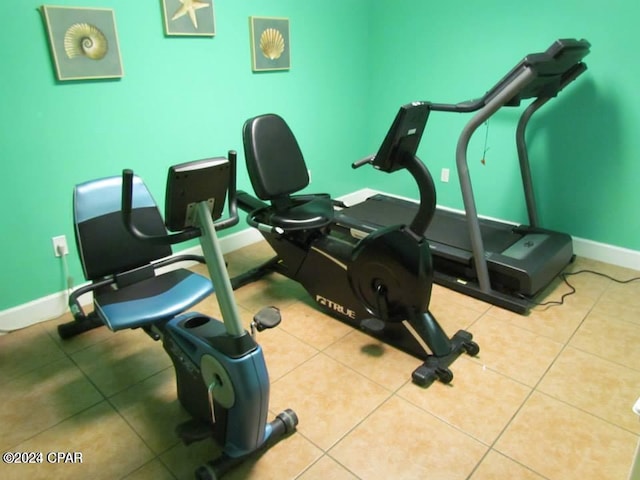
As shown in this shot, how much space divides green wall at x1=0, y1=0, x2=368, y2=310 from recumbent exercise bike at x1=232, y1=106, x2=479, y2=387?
61 centimetres

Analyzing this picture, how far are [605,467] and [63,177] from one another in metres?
2.82

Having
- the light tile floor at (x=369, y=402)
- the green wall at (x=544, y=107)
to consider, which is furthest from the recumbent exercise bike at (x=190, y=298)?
the green wall at (x=544, y=107)

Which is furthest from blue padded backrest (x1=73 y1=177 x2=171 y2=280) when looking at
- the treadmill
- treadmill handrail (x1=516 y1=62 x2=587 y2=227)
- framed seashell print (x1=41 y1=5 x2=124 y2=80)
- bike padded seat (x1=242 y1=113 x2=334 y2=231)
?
treadmill handrail (x1=516 y1=62 x2=587 y2=227)

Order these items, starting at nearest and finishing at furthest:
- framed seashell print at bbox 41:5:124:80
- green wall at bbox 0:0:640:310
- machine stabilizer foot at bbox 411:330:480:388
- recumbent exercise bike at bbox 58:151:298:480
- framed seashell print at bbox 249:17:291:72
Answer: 1. recumbent exercise bike at bbox 58:151:298:480
2. machine stabilizer foot at bbox 411:330:480:388
3. framed seashell print at bbox 41:5:124:80
4. green wall at bbox 0:0:640:310
5. framed seashell print at bbox 249:17:291:72

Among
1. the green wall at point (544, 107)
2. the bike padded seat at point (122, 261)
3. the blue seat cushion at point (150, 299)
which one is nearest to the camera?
the blue seat cushion at point (150, 299)

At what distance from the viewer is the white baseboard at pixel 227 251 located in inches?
92.7

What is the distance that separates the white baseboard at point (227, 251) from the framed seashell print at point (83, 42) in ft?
4.06

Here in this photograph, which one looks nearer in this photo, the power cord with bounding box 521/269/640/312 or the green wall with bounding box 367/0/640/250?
the power cord with bounding box 521/269/640/312

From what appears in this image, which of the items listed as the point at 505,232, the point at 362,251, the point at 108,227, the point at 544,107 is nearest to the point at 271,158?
the point at 362,251

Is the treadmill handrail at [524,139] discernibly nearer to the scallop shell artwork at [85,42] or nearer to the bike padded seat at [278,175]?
the bike padded seat at [278,175]

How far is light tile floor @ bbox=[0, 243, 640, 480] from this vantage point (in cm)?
156

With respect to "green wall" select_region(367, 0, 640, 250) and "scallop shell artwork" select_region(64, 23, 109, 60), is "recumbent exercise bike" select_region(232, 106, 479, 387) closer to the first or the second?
"scallop shell artwork" select_region(64, 23, 109, 60)

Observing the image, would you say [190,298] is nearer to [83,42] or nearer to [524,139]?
[83,42]

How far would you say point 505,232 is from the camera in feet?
9.86
